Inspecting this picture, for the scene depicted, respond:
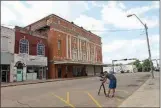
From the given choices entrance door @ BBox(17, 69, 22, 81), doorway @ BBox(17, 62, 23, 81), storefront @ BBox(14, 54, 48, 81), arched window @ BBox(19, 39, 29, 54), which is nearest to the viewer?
entrance door @ BBox(17, 69, 22, 81)

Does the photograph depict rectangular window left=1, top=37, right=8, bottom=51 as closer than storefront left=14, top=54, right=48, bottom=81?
Yes

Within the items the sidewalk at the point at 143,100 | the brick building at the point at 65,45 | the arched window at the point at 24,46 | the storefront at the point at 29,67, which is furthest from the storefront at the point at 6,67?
the sidewalk at the point at 143,100

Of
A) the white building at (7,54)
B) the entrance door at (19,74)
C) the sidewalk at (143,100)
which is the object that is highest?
the white building at (7,54)

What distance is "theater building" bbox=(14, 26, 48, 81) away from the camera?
40.1 metres

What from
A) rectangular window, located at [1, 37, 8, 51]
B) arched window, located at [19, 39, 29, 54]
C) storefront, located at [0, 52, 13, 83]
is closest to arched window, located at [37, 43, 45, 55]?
arched window, located at [19, 39, 29, 54]

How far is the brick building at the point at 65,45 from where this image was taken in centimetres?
5016

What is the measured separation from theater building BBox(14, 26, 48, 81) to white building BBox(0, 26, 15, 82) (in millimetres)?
1053

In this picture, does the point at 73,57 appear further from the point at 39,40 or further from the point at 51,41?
the point at 39,40

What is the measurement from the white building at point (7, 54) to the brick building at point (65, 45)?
1205cm

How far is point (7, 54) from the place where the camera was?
123 feet

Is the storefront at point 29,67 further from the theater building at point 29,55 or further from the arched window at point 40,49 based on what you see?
the arched window at point 40,49

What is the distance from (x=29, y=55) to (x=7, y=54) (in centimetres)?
581

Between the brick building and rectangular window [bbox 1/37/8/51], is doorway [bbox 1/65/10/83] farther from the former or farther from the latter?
the brick building

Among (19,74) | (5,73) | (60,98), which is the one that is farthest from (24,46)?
(60,98)
